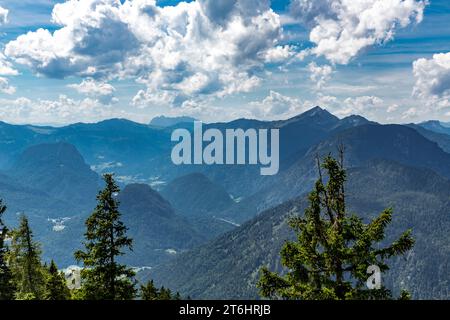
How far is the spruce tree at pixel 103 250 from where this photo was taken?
104 feet

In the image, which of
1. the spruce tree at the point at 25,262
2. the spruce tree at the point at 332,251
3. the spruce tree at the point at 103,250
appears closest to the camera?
the spruce tree at the point at 332,251

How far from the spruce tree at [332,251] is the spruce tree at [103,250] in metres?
11.7

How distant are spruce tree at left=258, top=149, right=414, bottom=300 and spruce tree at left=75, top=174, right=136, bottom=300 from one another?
1170 centimetres

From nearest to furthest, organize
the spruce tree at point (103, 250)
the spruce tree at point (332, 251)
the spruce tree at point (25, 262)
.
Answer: the spruce tree at point (332, 251) → the spruce tree at point (103, 250) → the spruce tree at point (25, 262)

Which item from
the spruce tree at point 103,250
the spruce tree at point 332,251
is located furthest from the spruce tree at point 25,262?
the spruce tree at point 332,251

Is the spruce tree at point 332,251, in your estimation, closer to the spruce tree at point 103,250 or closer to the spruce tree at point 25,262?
the spruce tree at point 103,250

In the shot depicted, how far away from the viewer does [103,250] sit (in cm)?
3203

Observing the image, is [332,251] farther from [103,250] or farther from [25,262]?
[25,262]
